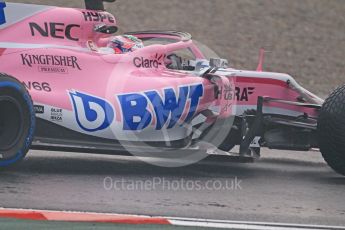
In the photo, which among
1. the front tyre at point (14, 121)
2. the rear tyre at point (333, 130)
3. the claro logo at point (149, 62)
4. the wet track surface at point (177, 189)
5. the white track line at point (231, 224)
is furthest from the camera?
the claro logo at point (149, 62)

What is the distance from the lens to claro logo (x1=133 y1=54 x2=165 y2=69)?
798 centimetres

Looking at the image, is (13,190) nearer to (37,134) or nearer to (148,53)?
(37,134)

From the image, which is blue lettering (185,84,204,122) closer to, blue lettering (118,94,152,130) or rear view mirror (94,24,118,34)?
blue lettering (118,94,152,130)

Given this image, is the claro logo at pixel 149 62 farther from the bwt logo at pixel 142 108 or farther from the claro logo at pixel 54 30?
the claro logo at pixel 54 30

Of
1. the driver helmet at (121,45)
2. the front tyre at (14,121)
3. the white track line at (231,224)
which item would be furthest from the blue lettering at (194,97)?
the white track line at (231,224)

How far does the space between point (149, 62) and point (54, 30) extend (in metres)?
0.97

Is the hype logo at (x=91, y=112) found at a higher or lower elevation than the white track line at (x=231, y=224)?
higher

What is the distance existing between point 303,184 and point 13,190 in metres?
2.86

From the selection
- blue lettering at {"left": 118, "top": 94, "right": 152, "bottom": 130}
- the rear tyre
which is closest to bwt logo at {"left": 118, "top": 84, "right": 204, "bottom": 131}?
blue lettering at {"left": 118, "top": 94, "right": 152, "bottom": 130}

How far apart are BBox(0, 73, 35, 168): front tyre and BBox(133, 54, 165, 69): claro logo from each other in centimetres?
140

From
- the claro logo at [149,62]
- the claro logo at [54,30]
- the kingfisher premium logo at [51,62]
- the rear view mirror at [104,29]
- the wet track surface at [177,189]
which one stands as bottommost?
the wet track surface at [177,189]

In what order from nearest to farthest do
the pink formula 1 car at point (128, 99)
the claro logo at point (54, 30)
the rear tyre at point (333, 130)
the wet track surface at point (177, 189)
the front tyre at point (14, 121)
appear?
1. the wet track surface at point (177, 189)
2. the front tyre at point (14, 121)
3. the pink formula 1 car at point (128, 99)
4. the claro logo at point (54, 30)
5. the rear tyre at point (333, 130)

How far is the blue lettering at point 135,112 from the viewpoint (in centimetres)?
752

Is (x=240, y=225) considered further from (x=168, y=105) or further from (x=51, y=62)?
(x=51, y=62)
